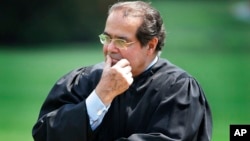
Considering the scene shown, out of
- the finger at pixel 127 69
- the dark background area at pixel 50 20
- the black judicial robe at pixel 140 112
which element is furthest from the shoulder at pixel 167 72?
the dark background area at pixel 50 20

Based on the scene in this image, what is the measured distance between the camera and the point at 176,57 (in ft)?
61.3

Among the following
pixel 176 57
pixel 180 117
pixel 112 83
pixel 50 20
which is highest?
pixel 50 20

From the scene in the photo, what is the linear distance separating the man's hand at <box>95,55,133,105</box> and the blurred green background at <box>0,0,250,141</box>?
163 inches

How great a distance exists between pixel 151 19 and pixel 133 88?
410mm

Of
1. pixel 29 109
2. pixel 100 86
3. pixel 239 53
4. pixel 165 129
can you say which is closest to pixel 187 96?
pixel 165 129

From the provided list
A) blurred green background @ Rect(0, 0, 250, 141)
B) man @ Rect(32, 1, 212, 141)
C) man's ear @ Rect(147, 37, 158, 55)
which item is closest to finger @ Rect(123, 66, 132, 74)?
man @ Rect(32, 1, 212, 141)

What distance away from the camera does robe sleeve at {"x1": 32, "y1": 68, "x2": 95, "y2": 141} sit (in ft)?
14.3

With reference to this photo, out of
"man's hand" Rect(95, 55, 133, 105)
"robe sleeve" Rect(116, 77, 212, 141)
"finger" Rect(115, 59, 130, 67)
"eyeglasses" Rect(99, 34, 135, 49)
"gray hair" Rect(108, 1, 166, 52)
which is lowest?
"robe sleeve" Rect(116, 77, 212, 141)

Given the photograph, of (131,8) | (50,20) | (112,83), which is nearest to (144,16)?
(131,8)

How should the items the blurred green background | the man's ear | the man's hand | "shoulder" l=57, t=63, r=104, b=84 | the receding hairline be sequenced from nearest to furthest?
the man's hand
the receding hairline
the man's ear
"shoulder" l=57, t=63, r=104, b=84
the blurred green background

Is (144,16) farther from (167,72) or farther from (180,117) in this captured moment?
(180,117)

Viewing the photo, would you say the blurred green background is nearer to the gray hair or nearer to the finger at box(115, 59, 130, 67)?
the gray hair

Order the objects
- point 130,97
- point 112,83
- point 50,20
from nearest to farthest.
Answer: point 112,83
point 130,97
point 50,20

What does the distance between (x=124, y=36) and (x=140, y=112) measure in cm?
44
